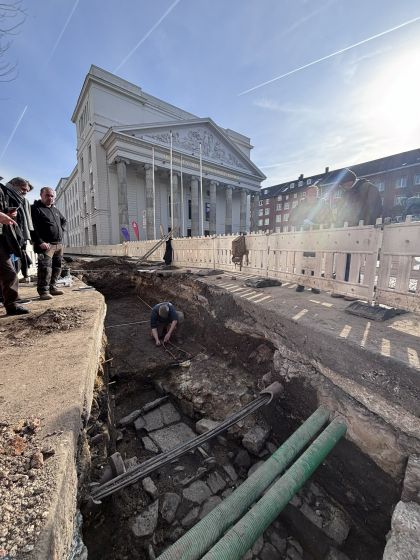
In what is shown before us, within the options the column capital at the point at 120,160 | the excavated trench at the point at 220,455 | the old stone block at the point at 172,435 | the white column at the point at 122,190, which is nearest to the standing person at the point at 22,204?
the excavated trench at the point at 220,455

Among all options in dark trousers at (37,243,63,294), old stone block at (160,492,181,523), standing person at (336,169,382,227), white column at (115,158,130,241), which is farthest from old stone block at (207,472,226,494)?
white column at (115,158,130,241)

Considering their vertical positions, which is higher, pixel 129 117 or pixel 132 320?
pixel 129 117

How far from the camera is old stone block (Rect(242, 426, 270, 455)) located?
2615mm

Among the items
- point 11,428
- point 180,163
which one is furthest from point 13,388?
point 180,163

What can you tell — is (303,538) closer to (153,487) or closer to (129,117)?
(153,487)

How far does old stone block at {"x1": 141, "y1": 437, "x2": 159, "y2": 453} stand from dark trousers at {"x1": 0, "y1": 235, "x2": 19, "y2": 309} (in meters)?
2.47

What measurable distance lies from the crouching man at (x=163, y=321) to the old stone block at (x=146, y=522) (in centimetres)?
302

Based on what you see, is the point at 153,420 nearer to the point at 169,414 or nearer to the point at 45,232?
the point at 169,414

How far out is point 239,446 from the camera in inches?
109

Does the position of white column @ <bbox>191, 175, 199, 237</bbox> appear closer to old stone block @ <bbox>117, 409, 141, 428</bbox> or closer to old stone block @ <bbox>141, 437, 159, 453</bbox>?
old stone block @ <bbox>117, 409, 141, 428</bbox>

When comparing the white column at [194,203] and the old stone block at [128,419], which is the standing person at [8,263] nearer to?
the old stone block at [128,419]

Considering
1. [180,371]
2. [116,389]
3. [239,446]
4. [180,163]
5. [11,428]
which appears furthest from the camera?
[180,163]

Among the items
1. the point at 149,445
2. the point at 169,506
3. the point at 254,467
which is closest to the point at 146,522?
the point at 169,506

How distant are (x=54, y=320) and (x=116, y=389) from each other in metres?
1.64
